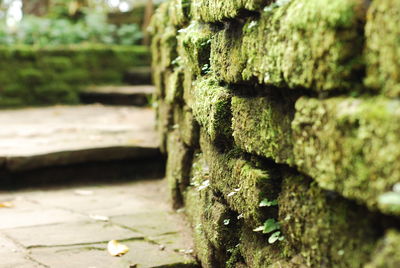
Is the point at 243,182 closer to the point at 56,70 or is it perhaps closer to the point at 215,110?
the point at 215,110

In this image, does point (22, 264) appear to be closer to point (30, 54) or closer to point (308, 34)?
point (308, 34)

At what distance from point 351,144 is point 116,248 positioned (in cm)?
165

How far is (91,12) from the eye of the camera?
337 inches

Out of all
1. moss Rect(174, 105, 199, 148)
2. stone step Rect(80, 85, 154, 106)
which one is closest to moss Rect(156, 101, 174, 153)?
moss Rect(174, 105, 199, 148)

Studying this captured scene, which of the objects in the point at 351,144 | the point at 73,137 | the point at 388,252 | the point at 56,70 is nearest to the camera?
the point at 388,252

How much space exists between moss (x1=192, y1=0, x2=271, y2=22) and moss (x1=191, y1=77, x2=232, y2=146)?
0.84 ft

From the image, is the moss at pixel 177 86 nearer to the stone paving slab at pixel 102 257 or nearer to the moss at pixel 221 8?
the moss at pixel 221 8

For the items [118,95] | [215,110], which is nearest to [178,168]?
[215,110]

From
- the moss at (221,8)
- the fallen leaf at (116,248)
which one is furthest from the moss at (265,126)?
the fallen leaf at (116,248)

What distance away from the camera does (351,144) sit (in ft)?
3.89

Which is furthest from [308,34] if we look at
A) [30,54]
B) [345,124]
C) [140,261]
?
[30,54]

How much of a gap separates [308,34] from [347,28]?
0.14 metres

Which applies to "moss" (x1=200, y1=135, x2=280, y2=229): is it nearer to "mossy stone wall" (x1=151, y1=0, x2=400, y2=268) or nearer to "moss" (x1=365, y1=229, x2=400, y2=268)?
"mossy stone wall" (x1=151, y1=0, x2=400, y2=268)

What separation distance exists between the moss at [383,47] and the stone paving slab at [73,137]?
3123 millimetres
